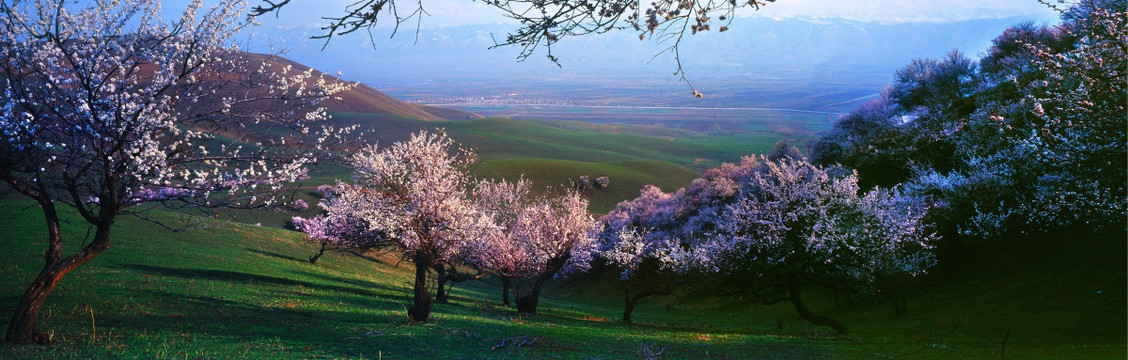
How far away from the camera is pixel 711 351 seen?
62.5 feet

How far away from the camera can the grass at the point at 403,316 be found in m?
16.5

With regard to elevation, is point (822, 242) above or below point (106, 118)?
below

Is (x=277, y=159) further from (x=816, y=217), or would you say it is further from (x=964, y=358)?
(x=816, y=217)

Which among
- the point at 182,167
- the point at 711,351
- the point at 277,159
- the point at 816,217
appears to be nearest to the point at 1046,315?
the point at 816,217

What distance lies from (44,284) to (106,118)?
3615 millimetres

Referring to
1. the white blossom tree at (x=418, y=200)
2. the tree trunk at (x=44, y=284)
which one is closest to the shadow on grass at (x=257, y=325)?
the tree trunk at (x=44, y=284)

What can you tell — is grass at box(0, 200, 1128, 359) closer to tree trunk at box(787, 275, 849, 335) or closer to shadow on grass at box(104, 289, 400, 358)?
shadow on grass at box(104, 289, 400, 358)

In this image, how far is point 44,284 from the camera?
47.9ft

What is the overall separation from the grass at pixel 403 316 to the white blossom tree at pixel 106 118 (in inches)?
114

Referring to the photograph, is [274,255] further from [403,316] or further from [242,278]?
[403,316]

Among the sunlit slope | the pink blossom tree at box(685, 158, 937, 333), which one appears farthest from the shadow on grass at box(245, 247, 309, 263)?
the sunlit slope

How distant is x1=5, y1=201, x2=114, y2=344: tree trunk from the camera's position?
14.4 m

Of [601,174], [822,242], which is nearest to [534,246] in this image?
[822,242]

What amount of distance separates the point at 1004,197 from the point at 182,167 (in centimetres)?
3695
